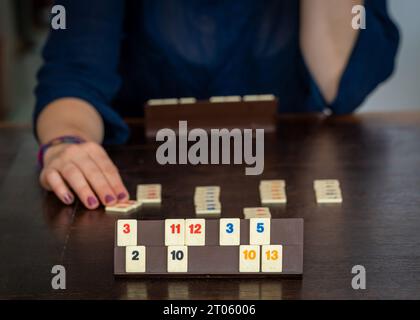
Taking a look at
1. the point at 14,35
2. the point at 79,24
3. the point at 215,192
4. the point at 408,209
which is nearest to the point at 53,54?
the point at 79,24

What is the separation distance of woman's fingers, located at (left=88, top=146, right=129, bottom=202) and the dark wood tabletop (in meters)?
0.06

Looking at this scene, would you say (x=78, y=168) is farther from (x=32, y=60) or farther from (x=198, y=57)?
(x=32, y=60)

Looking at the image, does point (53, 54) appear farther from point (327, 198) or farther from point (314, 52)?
point (327, 198)

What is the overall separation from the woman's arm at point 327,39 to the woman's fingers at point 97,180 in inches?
28.2

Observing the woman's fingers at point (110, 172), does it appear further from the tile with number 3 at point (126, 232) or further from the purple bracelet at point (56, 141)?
the tile with number 3 at point (126, 232)

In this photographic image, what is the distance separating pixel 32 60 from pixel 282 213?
417 cm

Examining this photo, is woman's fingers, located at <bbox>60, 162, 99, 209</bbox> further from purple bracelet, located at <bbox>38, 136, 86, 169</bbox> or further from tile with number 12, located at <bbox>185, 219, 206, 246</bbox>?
tile with number 12, located at <bbox>185, 219, 206, 246</bbox>

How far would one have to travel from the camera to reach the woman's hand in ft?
5.54

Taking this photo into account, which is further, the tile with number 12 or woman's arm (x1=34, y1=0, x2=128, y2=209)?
woman's arm (x1=34, y1=0, x2=128, y2=209)

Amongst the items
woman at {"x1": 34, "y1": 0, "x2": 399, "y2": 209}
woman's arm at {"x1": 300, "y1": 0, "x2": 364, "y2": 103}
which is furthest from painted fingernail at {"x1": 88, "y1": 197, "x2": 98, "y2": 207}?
woman's arm at {"x1": 300, "y1": 0, "x2": 364, "y2": 103}

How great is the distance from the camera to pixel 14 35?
221 inches
